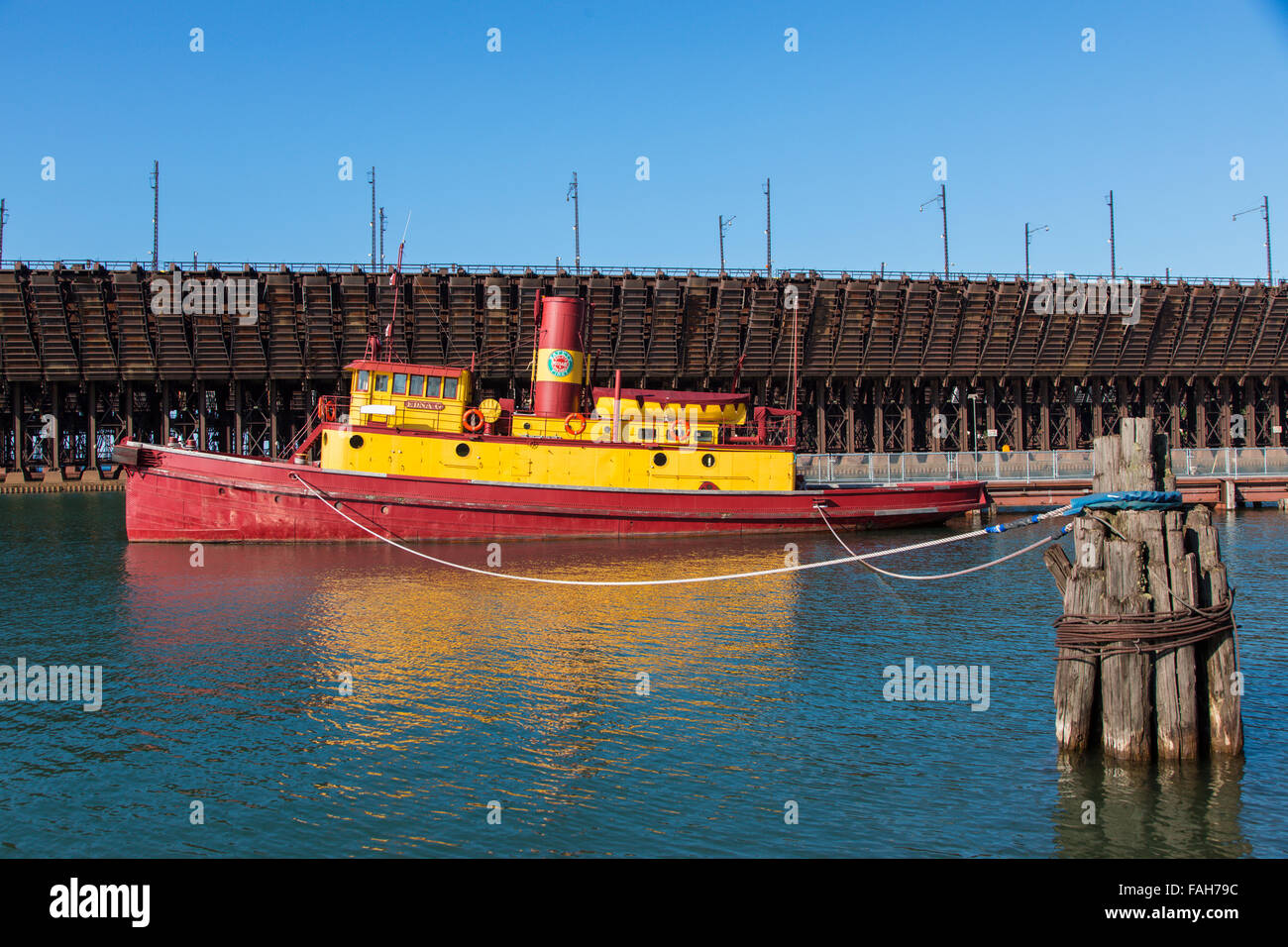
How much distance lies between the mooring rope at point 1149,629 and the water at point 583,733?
1188mm

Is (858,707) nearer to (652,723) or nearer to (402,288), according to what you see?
(652,723)

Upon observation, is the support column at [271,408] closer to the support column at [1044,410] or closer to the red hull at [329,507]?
the red hull at [329,507]

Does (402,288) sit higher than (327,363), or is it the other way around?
(402,288)

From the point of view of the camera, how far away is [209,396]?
195ft

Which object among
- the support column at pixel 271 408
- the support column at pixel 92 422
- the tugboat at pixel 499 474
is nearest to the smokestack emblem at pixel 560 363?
the tugboat at pixel 499 474

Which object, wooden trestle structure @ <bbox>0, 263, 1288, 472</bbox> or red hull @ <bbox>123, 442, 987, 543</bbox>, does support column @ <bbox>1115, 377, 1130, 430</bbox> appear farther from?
red hull @ <bbox>123, 442, 987, 543</bbox>

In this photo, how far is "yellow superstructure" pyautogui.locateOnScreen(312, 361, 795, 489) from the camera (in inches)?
1131

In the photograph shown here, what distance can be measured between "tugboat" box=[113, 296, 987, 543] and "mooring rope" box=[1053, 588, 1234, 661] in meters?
21.0

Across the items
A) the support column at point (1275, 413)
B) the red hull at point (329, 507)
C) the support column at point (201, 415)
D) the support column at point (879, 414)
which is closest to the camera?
the red hull at point (329, 507)

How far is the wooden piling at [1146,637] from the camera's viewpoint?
8773 mm

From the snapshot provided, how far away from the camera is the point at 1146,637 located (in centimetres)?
868
